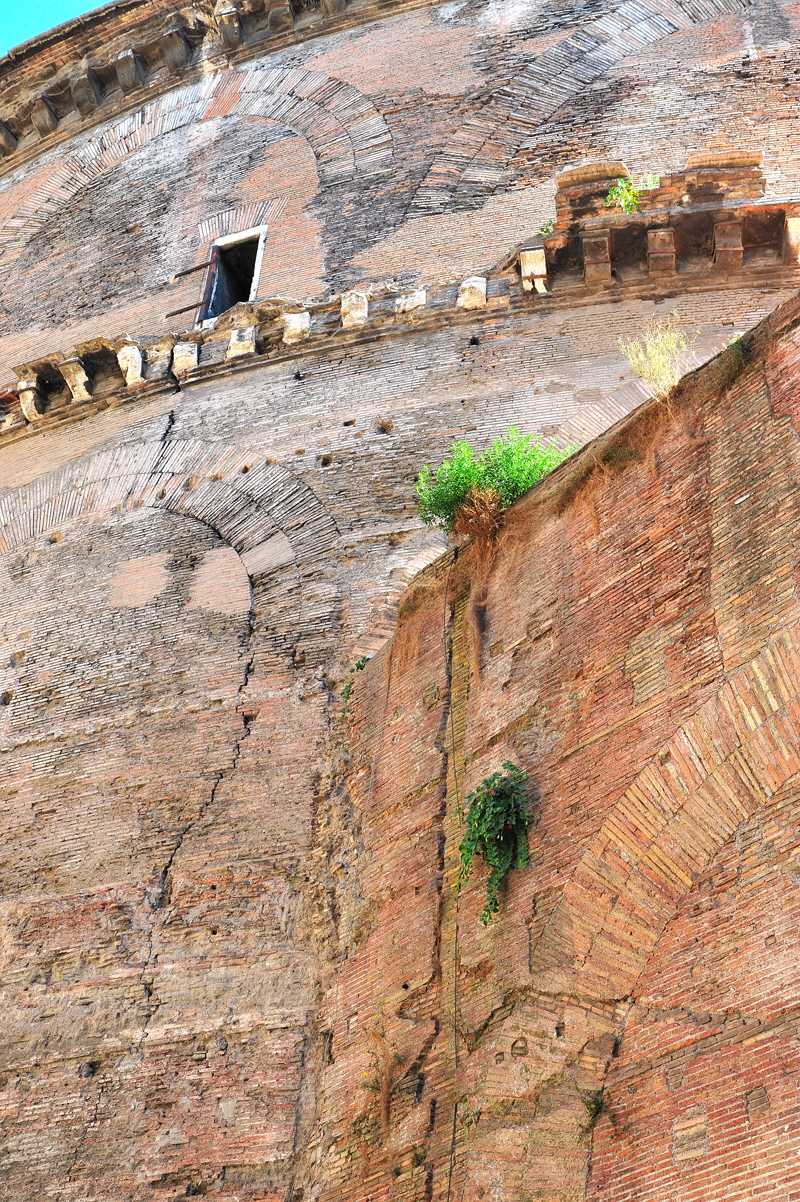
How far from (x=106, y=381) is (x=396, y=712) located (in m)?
5.46

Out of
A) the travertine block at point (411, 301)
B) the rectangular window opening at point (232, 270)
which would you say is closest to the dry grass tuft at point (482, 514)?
the travertine block at point (411, 301)

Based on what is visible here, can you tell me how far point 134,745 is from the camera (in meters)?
7.77

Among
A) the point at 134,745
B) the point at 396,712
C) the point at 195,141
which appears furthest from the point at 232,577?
the point at 195,141

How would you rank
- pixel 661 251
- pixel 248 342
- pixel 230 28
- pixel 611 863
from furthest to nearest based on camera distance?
pixel 230 28, pixel 248 342, pixel 661 251, pixel 611 863

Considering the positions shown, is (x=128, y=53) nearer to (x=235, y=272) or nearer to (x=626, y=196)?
(x=235, y=272)

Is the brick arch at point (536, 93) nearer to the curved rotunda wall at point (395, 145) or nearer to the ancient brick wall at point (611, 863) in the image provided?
the curved rotunda wall at point (395, 145)

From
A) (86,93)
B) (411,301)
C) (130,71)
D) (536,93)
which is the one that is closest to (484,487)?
(411,301)

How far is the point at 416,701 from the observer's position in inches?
261

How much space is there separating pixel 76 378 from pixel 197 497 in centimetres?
249

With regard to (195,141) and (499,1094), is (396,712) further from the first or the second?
(195,141)

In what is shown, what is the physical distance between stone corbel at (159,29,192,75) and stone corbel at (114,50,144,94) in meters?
0.38

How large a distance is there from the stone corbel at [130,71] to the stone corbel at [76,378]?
5.49 m

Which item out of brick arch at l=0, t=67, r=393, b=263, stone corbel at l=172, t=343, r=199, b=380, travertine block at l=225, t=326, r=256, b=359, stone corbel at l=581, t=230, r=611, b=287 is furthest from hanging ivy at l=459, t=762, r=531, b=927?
brick arch at l=0, t=67, r=393, b=263

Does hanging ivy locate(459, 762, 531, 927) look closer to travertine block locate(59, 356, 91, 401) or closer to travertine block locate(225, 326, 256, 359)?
travertine block locate(225, 326, 256, 359)
